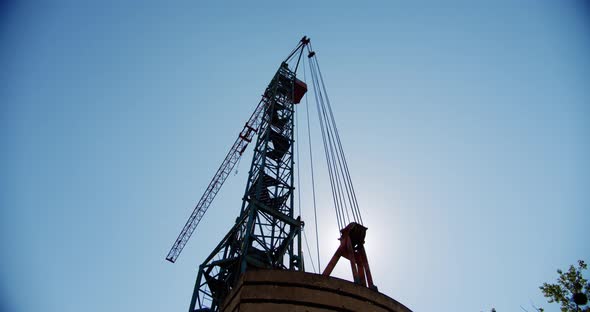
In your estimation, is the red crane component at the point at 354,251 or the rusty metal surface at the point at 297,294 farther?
the red crane component at the point at 354,251

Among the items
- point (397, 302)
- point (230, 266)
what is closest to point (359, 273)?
point (397, 302)

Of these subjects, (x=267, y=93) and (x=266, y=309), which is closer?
(x=266, y=309)

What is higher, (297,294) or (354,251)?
(354,251)

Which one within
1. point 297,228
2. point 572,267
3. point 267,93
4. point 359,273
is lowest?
point 359,273

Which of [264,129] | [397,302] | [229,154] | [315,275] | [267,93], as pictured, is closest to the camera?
[315,275]

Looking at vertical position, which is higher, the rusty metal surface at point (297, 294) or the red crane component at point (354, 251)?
the red crane component at point (354, 251)

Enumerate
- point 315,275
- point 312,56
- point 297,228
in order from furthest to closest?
point 312,56 < point 297,228 < point 315,275

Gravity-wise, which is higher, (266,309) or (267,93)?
(267,93)

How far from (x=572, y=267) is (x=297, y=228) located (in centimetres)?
1311

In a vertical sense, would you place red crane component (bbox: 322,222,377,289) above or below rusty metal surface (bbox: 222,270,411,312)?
above

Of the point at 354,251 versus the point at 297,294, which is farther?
the point at 354,251

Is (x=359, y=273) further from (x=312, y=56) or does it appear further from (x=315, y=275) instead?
(x=312, y=56)

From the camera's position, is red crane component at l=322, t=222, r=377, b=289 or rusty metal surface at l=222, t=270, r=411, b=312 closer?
rusty metal surface at l=222, t=270, r=411, b=312

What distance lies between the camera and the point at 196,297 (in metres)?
18.6
